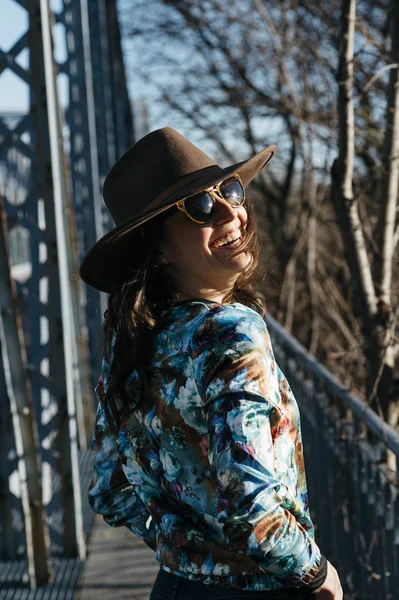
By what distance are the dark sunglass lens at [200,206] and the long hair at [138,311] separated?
0.13ft

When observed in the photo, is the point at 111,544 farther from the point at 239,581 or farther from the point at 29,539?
the point at 239,581

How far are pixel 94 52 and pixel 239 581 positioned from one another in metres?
7.61

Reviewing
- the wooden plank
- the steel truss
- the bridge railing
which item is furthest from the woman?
the wooden plank

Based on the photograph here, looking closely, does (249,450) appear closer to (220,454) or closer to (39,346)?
(220,454)

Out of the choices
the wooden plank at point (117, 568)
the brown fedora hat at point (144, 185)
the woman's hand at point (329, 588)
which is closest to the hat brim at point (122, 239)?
the brown fedora hat at point (144, 185)

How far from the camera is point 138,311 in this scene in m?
1.70

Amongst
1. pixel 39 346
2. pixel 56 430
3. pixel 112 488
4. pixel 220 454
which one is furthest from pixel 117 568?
pixel 220 454

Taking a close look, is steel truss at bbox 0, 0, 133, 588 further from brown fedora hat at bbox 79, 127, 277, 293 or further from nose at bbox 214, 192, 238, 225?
nose at bbox 214, 192, 238, 225

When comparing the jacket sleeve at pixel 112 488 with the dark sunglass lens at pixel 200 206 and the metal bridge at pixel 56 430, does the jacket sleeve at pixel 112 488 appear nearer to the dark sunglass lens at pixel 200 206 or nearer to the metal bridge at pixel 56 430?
the dark sunglass lens at pixel 200 206

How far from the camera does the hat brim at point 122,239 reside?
1690 mm

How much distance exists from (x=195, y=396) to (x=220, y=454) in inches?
5.6

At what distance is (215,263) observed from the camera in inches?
68.3

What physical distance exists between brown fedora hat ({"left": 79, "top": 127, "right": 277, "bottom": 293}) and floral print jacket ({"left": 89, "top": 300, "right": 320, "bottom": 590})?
21 cm

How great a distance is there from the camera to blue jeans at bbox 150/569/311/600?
5.19 feet
